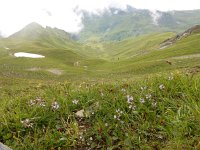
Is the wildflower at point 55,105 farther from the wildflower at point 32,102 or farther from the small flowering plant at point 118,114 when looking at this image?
the small flowering plant at point 118,114

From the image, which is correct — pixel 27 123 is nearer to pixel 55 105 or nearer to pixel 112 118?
pixel 55 105

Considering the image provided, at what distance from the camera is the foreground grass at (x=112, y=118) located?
26.1 ft

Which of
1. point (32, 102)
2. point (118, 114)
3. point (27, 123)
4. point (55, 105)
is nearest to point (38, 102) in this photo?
point (32, 102)

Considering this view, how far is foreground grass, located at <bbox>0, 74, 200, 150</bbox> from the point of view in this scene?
26.1 feet

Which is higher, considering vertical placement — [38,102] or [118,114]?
[38,102]

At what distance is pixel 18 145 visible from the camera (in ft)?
28.2

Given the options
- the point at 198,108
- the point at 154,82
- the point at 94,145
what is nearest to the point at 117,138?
the point at 94,145

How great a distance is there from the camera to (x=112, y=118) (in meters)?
8.94

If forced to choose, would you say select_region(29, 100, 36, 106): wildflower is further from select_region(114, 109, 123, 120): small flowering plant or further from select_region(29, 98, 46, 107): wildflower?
select_region(114, 109, 123, 120): small flowering plant

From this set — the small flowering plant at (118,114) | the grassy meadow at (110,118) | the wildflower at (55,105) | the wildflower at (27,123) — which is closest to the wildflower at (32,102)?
the grassy meadow at (110,118)

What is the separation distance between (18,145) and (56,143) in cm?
89

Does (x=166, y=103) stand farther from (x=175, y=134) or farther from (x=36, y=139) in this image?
(x=36, y=139)

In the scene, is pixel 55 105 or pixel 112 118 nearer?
pixel 112 118

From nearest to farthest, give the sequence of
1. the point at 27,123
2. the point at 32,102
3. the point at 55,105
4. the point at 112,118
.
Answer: the point at 112,118
the point at 27,123
the point at 55,105
the point at 32,102
